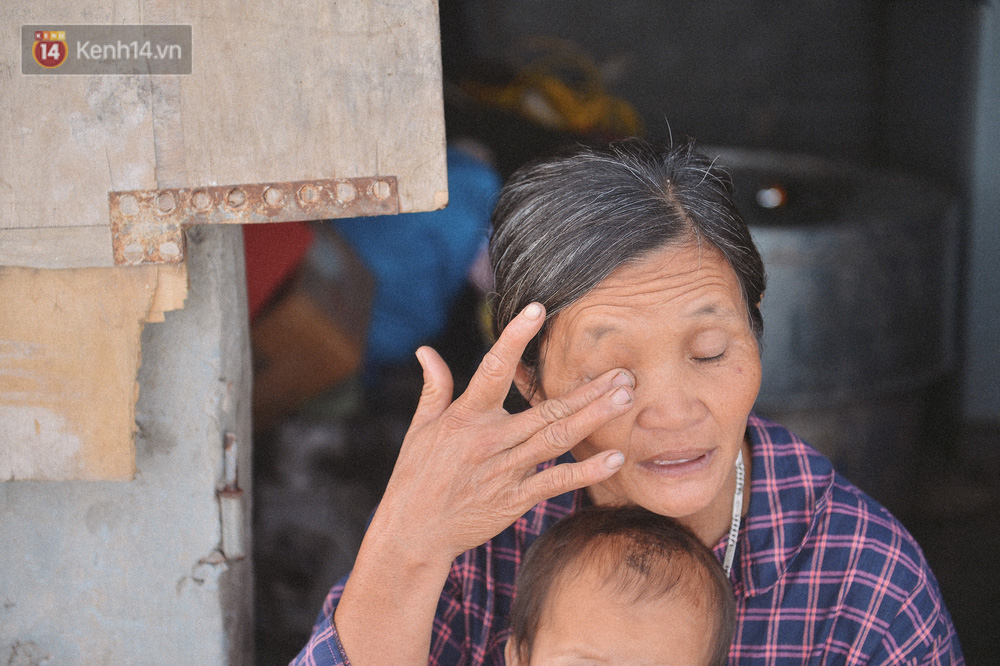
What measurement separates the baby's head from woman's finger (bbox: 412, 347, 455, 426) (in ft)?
1.40

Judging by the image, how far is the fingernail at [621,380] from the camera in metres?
1.53

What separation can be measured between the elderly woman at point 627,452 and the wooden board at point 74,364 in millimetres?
566

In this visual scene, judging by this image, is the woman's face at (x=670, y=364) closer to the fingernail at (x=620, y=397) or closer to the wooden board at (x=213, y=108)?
the fingernail at (x=620, y=397)

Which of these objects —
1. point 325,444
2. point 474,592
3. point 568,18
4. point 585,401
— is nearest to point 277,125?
point 585,401

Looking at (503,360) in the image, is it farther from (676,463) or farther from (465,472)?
(676,463)

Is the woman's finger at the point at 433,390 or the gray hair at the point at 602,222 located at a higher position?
the gray hair at the point at 602,222

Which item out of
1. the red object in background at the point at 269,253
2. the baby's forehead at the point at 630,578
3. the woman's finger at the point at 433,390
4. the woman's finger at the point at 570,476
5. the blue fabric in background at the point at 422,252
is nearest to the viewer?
the woman's finger at the point at 570,476

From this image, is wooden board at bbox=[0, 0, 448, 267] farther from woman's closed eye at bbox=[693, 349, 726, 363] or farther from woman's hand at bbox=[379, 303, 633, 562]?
woman's closed eye at bbox=[693, 349, 726, 363]

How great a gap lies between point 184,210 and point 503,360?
674 millimetres

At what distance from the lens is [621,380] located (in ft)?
5.02

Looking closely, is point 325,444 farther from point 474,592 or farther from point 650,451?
point 650,451

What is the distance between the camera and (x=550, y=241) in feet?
5.45

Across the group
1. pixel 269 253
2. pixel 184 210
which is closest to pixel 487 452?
pixel 184 210

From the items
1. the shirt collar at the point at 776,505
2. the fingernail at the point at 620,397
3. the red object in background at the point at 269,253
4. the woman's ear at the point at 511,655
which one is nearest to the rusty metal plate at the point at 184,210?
the fingernail at the point at 620,397
